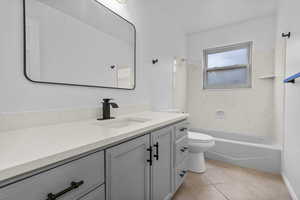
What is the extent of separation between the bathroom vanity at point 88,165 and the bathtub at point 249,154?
141 centimetres

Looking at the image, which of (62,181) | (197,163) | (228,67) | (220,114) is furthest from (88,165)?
(228,67)

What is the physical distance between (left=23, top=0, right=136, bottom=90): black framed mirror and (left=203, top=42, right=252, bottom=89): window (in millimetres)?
1921

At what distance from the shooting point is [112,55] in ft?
4.61

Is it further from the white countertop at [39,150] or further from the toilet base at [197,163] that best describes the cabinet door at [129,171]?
the toilet base at [197,163]

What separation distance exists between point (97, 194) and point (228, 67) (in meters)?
2.93

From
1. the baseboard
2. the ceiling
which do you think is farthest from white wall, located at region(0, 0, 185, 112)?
the baseboard

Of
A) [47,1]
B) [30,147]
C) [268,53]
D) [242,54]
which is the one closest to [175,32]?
[242,54]

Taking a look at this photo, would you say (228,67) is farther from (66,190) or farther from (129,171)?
(66,190)

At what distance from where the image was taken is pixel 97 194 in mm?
614

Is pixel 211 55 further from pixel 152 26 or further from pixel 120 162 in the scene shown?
pixel 120 162

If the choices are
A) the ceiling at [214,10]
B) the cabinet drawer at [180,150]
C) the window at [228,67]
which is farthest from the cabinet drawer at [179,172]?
the ceiling at [214,10]

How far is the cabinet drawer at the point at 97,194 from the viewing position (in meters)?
0.58

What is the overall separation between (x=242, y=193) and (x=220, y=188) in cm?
21

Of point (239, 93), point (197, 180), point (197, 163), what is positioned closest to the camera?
point (197, 180)
